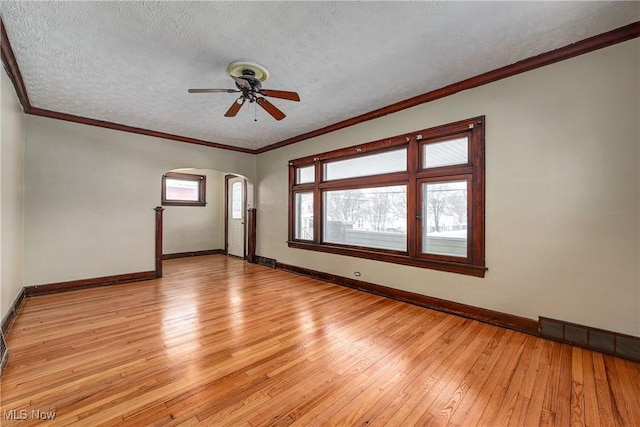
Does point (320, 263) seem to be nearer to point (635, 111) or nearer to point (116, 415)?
point (116, 415)

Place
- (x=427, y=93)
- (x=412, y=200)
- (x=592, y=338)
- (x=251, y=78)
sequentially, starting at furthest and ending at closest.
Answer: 1. (x=412, y=200)
2. (x=427, y=93)
3. (x=251, y=78)
4. (x=592, y=338)

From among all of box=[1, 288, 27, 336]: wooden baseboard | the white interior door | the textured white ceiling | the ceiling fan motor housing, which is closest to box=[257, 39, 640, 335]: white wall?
the textured white ceiling

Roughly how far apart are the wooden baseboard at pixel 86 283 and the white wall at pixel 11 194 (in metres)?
0.29

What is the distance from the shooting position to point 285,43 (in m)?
2.45

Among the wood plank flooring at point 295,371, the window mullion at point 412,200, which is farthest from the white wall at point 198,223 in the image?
the window mullion at point 412,200

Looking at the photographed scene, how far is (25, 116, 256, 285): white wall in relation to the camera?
13.3ft

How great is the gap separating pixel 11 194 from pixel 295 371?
383 centimetres

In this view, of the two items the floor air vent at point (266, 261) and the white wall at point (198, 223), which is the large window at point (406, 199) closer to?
the floor air vent at point (266, 261)

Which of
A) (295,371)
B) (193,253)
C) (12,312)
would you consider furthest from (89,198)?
(295,371)

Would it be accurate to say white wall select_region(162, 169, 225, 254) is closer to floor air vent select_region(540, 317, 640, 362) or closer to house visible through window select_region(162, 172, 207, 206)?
house visible through window select_region(162, 172, 207, 206)

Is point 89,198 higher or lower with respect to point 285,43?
lower

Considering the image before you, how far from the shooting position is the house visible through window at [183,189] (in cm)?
710

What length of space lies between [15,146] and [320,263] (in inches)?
178

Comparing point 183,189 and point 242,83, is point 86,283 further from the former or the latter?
point 242,83
